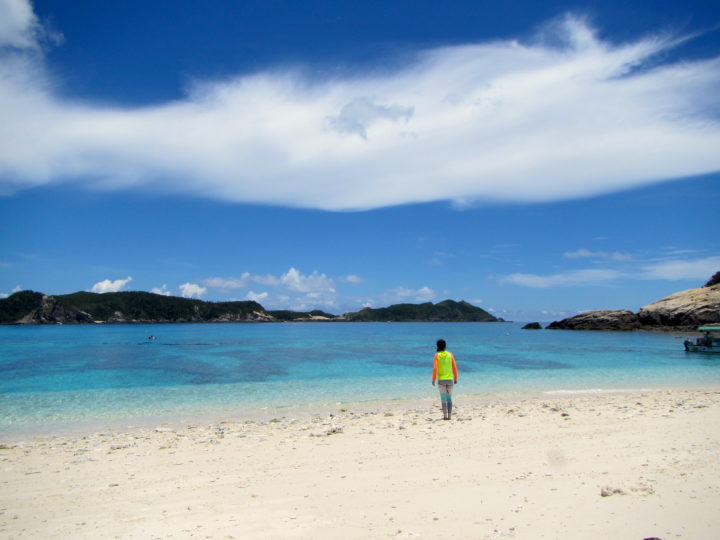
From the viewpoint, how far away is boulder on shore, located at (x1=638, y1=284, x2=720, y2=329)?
83.8m

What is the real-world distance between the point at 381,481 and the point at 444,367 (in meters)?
6.53

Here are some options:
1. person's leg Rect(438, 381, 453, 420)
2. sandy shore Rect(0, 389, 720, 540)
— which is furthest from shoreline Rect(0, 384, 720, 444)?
person's leg Rect(438, 381, 453, 420)

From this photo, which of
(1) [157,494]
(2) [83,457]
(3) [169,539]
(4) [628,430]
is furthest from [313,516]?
(4) [628,430]

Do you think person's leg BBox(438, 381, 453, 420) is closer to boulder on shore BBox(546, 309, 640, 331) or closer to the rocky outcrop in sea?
the rocky outcrop in sea

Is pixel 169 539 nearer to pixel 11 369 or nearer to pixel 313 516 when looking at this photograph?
pixel 313 516

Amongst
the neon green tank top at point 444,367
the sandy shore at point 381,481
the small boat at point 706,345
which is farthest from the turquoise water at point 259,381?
the neon green tank top at point 444,367

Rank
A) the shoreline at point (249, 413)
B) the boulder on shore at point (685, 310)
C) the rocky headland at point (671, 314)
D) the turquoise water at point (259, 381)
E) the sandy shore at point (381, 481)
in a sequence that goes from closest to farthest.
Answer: the sandy shore at point (381, 481) → the shoreline at point (249, 413) → the turquoise water at point (259, 381) → the boulder on shore at point (685, 310) → the rocky headland at point (671, 314)

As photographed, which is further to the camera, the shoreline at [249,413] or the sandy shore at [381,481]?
the shoreline at [249,413]

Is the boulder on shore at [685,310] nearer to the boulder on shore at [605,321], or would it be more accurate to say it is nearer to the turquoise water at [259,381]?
the boulder on shore at [605,321]

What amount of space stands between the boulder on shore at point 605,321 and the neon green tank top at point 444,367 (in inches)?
4207

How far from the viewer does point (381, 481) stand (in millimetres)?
8305

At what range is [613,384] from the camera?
87.5 feet

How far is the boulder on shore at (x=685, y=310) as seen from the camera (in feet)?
275

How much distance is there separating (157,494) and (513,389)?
20.7m
